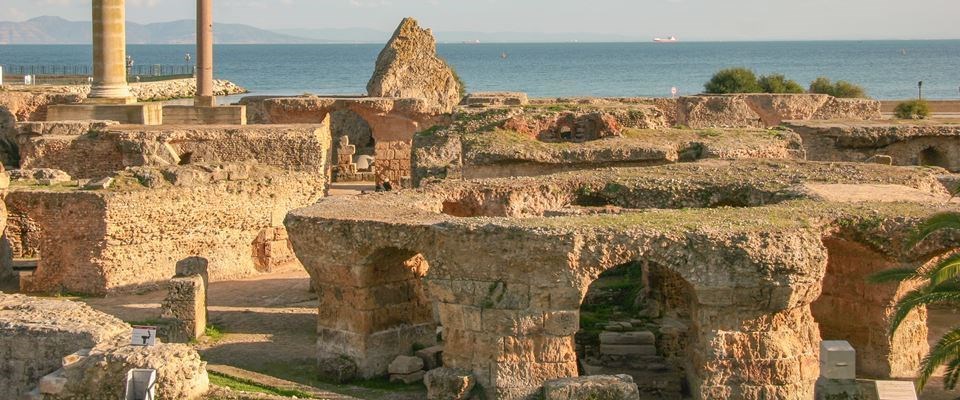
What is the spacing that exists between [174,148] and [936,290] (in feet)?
56.1

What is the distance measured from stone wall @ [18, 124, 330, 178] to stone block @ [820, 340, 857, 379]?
14.6 m

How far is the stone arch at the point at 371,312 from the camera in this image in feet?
62.2

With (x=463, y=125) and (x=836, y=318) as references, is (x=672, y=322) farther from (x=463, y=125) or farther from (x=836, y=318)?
(x=463, y=125)

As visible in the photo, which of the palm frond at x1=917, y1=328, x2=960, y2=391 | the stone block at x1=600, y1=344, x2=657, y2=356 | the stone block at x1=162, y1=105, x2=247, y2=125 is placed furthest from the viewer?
the stone block at x1=162, y1=105, x2=247, y2=125

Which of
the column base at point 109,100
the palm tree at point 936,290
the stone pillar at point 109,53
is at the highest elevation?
the stone pillar at point 109,53

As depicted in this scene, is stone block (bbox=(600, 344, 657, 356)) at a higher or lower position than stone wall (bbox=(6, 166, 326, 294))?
lower

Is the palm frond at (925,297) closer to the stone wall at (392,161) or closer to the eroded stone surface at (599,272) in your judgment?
the eroded stone surface at (599,272)

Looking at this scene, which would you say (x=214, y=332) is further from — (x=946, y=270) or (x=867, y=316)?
(x=946, y=270)

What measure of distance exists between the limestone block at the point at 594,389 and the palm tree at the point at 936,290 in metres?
2.78

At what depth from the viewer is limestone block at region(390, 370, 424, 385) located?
61.7 ft

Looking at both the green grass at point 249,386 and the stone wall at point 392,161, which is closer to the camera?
the green grass at point 249,386

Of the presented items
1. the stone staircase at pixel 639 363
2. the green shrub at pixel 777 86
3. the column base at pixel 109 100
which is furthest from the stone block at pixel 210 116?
the green shrub at pixel 777 86

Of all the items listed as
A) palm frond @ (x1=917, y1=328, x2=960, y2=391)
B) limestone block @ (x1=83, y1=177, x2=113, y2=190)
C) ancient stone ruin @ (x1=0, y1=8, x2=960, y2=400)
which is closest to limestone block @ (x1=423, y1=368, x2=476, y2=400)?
ancient stone ruin @ (x1=0, y1=8, x2=960, y2=400)

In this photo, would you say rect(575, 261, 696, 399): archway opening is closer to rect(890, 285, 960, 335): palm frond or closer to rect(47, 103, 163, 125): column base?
rect(890, 285, 960, 335): palm frond
